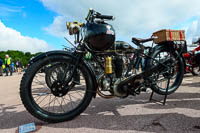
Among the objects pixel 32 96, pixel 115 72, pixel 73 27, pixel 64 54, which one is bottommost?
pixel 32 96

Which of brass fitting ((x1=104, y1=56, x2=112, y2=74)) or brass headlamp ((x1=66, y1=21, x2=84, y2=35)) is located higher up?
brass headlamp ((x1=66, y1=21, x2=84, y2=35))

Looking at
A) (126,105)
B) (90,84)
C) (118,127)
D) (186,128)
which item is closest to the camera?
(186,128)

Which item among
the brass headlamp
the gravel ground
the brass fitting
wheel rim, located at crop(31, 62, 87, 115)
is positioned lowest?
the gravel ground

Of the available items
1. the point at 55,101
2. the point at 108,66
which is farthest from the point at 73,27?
the point at 55,101

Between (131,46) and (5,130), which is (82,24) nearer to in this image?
(131,46)

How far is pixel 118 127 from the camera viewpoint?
190cm

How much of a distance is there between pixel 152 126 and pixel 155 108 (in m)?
0.73

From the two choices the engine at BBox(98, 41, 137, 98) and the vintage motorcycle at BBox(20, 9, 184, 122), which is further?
the engine at BBox(98, 41, 137, 98)

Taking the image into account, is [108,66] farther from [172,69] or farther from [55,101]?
[55,101]

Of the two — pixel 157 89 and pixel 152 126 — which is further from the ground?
pixel 157 89

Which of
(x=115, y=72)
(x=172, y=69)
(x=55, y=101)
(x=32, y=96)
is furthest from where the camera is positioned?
(x=55, y=101)

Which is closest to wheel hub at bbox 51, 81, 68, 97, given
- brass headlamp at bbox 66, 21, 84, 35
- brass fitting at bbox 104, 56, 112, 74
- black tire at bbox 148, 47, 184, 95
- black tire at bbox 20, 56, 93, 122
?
black tire at bbox 20, 56, 93, 122

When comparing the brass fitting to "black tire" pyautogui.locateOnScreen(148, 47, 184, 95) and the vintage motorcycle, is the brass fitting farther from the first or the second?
"black tire" pyautogui.locateOnScreen(148, 47, 184, 95)

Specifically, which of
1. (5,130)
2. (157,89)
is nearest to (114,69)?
(157,89)
